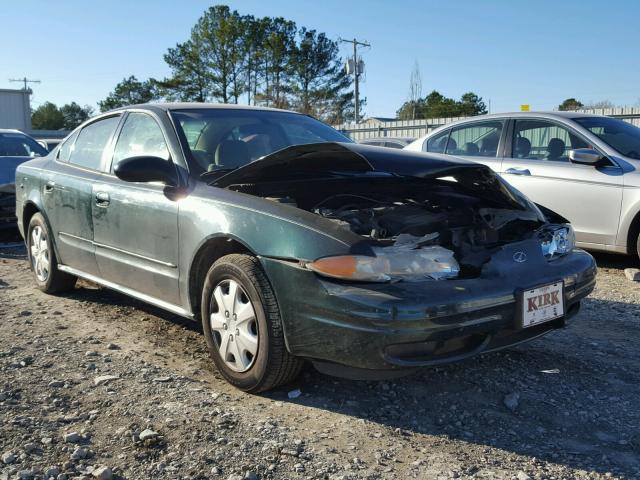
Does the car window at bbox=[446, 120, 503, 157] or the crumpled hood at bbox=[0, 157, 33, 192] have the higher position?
the car window at bbox=[446, 120, 503, 157]

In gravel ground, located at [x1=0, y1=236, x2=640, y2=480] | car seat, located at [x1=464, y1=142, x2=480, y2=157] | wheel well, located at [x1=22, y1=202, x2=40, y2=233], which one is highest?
car seat, located at [x1=464, y1=142, x2=480, y2=157]

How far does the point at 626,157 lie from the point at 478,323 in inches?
157

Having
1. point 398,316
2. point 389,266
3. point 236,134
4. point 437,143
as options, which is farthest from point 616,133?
point 398,316

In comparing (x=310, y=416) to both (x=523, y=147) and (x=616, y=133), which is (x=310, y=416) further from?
(x=616, y=133)

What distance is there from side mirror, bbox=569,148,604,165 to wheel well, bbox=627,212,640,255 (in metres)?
0.66

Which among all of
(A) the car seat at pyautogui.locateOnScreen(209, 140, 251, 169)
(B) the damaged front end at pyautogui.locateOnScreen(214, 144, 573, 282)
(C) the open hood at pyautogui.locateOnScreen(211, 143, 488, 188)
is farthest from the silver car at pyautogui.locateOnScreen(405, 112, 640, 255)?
(A) the car seat at pyautogui.locateOnScreen(209, 140, 251, 169)

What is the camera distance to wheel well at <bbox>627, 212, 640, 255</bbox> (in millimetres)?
6016

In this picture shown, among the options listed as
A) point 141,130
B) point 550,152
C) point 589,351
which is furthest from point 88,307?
point 550,152

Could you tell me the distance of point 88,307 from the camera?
5.07m

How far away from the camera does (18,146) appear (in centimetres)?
1001

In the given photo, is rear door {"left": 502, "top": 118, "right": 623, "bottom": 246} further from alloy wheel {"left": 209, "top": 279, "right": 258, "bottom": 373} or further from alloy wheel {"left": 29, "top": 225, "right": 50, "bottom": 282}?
alloy wheel {"left": 29, "top": 225, "right": 50, "bottom": 282}

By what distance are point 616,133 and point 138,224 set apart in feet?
15.9

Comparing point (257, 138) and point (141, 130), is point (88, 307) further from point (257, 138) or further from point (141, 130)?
point (257, 138)

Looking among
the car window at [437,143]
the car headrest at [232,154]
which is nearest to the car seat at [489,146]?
the car window at [437,143]
